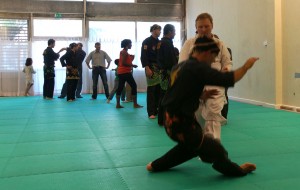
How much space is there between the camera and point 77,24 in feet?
41.8

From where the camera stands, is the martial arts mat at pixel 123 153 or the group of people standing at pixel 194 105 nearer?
the group of people standing at pixel 194 105

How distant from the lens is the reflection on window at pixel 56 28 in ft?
40.7

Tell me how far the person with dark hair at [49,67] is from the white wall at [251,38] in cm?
472

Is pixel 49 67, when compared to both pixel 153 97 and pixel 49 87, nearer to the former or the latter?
pixel 49 87

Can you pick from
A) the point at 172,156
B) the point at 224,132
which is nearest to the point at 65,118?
the point at 224,132

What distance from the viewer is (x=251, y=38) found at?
855 centimetres

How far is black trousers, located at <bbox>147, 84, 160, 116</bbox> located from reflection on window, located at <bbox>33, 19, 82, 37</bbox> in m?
7.32

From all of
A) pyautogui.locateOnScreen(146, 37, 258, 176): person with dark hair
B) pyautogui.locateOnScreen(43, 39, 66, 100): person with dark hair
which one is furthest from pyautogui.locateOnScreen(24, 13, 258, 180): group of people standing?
pyautogui.locateOnScreen(43, 39, 66, 100): person with dark hair

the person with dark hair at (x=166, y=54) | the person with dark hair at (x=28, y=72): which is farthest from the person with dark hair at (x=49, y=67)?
the person with dark hair at (x=166, y=54)

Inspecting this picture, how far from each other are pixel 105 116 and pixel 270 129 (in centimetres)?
296

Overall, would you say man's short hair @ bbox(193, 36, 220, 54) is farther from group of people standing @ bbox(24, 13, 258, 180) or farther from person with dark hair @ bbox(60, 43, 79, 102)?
person with dark hair @ bbox(60, 43, 79, 102)

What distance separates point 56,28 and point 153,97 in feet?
24.9

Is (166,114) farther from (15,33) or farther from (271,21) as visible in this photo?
(15,33)

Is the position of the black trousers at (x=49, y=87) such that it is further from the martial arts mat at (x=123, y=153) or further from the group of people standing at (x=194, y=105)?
the group of people standing at (x=194, y=105)
